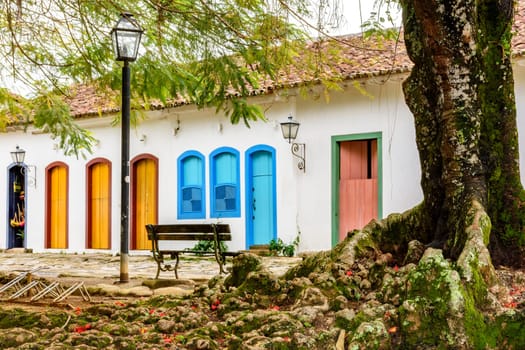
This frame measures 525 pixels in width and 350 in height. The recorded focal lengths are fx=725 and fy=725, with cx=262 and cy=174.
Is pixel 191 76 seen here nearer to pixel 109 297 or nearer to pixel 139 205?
pixel 109 297

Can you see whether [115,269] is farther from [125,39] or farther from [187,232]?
[125,39]

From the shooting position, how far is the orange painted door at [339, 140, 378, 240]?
601 inches

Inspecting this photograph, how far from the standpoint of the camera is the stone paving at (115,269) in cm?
912

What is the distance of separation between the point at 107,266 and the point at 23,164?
25.8 feet

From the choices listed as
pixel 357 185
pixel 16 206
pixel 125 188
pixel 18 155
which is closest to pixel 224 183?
pixel 357 185

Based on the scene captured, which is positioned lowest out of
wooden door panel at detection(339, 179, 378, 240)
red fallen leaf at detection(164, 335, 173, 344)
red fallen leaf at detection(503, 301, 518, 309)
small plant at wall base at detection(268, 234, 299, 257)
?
small plant at wall base at detection(268, 234, 299, 257)

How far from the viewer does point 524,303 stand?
4375mm

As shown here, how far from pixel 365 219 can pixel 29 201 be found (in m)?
10.7

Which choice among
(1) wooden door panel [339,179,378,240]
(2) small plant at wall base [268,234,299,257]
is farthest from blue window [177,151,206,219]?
(1) wooden door panel [339,179,378,240]

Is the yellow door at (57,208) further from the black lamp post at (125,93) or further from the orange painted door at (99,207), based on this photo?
the black lamp post at (125,93)

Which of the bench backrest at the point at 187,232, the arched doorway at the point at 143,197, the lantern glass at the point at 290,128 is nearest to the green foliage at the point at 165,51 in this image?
the bench backrest at the point at 187,232

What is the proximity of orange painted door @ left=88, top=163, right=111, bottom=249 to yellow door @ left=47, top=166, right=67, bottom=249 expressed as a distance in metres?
1.06

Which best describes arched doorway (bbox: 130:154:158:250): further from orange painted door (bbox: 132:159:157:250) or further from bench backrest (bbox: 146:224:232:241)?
bench backrest (bbox: 146:224:232:241)

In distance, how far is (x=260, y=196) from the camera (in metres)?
16.6
